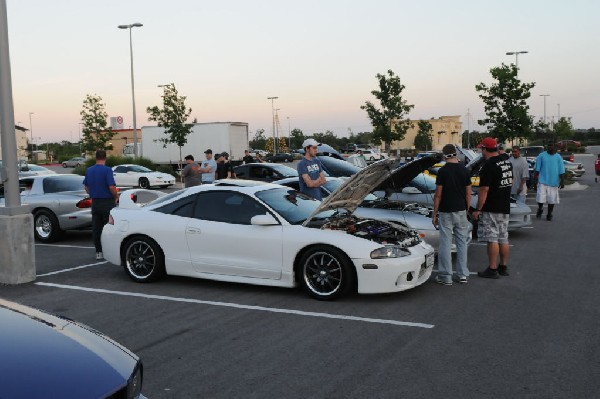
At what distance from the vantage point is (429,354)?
4.96m

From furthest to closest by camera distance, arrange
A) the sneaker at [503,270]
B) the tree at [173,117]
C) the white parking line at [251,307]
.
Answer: the tree at [173,117] < the sneaker at [503,270] < the white parking line at [251,307]

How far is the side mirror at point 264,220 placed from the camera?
693 cm

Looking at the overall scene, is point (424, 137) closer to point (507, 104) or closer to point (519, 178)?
point (507, 104)

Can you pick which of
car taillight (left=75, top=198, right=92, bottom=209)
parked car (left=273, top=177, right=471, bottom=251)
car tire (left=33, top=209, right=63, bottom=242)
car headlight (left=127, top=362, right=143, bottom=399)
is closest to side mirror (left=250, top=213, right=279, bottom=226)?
parked car (left=273, top=177, right=471, bottom=251)

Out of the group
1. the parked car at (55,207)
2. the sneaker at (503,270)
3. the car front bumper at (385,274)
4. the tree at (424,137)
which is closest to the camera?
the car front bumper at (385,274)

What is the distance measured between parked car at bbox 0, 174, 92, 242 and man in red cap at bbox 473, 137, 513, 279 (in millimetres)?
7737

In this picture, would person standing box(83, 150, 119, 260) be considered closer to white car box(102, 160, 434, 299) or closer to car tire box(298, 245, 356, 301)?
white car box(102, 160, 434, 299)

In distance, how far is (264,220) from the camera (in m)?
6.94

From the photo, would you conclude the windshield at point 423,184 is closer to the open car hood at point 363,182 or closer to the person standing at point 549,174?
the open car hood at point 363,182

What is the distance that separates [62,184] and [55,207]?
0.75 meters

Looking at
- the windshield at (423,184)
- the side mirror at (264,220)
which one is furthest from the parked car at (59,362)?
the windshield at (423,184)

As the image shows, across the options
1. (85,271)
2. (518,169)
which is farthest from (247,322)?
(518,169)

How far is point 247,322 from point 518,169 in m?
9.53

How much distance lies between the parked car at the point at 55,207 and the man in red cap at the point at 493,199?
774 centimetres
